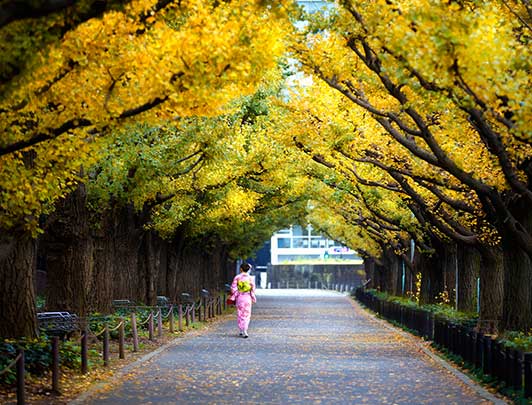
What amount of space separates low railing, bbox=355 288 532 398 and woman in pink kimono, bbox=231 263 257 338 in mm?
4682

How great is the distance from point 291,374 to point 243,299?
10992mm

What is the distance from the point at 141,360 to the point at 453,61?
10.7 meters

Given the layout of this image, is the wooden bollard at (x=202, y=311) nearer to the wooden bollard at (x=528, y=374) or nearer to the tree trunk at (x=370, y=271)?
the wooden bollard at (x=528, y=374)

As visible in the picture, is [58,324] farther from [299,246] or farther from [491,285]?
[299,246]

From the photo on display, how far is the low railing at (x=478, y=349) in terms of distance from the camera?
49.4 ft

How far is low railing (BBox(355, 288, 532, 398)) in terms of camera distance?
49.4 feet

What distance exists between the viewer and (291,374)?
1877 centimetres

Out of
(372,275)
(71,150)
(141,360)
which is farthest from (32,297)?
(372,275)

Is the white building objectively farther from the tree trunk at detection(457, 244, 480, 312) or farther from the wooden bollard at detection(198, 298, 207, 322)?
the tree trunk at detection(457, 244, 480, 312)

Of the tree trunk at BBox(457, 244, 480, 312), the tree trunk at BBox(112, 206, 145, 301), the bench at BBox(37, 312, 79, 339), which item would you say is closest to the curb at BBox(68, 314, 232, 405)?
the bench at BBox(37, 312, 79, 339)

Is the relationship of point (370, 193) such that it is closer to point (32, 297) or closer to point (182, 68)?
point (32, 297)

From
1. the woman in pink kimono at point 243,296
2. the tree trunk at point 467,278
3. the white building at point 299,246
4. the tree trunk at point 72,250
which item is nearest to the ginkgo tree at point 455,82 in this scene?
the tree trunk at point 467,278

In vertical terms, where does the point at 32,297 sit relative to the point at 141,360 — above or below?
above

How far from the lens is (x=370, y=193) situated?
33156 mm
